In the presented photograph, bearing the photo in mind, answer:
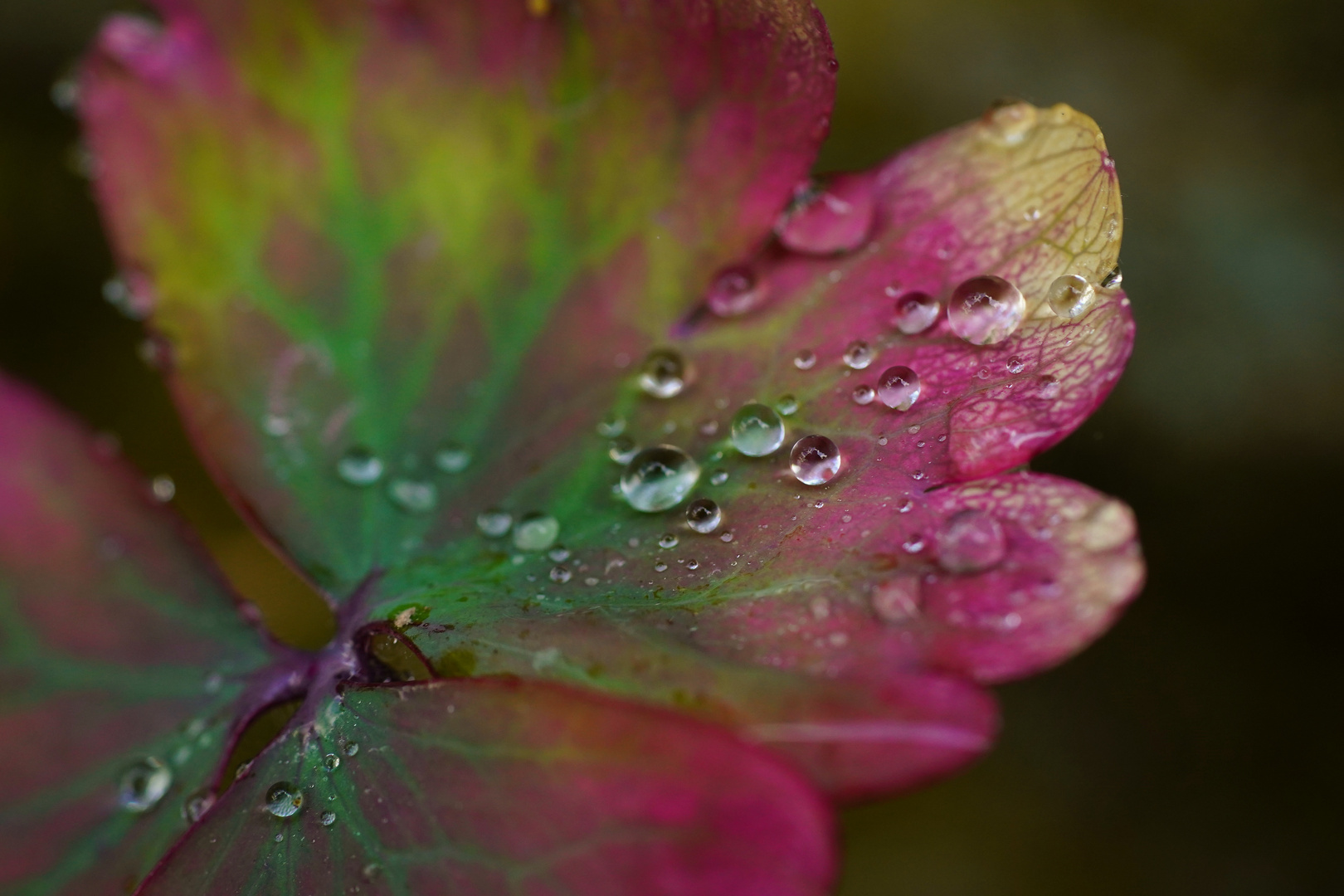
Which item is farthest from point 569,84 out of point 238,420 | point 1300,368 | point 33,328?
point 1300,368

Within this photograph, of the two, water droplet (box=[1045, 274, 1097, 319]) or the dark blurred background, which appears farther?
the dark blurred background

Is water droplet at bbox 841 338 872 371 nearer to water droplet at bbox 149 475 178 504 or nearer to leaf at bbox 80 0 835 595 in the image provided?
leaf at bbox 80 0 835 595

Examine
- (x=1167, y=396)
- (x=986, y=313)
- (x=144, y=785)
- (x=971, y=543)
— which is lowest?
(x=144, y=785)

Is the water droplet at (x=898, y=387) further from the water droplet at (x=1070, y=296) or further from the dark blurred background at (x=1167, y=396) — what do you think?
the dark blurred background at (x=1167, y=396)

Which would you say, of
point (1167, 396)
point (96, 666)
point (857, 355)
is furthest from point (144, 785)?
point (1167, 396)

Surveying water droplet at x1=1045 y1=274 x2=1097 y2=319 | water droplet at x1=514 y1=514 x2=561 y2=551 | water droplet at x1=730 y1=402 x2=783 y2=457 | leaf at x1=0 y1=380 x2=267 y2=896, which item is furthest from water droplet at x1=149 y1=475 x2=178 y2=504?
water droplet at x1=1045 y1=274 x2=1097 y2=319

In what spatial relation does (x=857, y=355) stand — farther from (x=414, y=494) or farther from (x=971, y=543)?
(x=414, y=494)

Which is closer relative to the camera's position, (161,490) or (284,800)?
(284,800)
